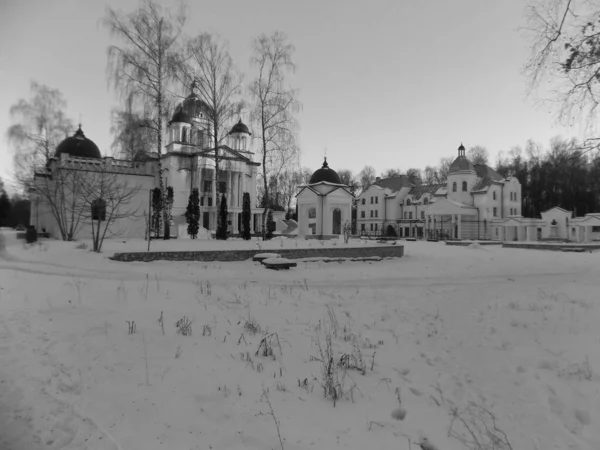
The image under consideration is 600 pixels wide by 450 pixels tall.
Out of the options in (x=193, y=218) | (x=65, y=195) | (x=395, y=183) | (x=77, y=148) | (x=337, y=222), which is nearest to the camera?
(x=65, y=195)

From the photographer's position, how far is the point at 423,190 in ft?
180

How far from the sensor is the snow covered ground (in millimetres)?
3367

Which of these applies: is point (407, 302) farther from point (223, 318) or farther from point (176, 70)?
point (176, 70)

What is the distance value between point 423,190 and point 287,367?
5414 cm

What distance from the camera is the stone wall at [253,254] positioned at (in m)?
12.9

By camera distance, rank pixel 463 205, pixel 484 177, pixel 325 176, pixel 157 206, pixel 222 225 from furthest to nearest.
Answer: pixel 484 177 < pixel 463 205 < pixel 325 176 < pixel 222 225 < pixel 157 206

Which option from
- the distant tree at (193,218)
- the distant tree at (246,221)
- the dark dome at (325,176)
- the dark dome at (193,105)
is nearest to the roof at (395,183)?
the dark dome at (325,176)

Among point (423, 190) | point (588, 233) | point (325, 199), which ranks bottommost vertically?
point (588, 233)

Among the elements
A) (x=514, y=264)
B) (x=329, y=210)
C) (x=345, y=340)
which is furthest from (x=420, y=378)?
(x=329, y=210)

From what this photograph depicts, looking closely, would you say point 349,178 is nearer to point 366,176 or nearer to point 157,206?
point 366,176

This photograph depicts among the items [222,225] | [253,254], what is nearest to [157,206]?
[222,225]

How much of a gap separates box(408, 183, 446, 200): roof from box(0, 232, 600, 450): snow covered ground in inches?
1824

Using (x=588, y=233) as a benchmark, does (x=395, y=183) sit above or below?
above

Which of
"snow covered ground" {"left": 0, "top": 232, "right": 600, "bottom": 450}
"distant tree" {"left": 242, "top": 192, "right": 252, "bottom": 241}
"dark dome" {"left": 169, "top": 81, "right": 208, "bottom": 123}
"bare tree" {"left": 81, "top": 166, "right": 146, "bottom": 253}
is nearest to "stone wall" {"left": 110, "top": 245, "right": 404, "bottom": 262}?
"bare tree" {"left": 81, "top": 166, "right": 146, "bottom": 253}
